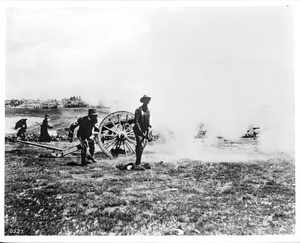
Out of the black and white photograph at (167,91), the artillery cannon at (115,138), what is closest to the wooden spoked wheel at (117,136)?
the artillery cannon at (115,138)

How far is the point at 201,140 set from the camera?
616cm

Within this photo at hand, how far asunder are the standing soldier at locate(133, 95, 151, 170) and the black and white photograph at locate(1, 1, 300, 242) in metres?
0.02

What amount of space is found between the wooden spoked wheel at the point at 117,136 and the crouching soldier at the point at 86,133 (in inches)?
5.0

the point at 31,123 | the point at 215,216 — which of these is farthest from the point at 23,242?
the point at 215,216

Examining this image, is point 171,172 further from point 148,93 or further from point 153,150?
point 148,93

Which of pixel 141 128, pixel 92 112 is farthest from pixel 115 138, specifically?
pixel 92 112

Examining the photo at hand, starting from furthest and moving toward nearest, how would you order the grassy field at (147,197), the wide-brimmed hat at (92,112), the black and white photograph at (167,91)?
the wide-brimmed hat at (92,112) → the black and white photograph at (167,91) → the grassy field at (147,197)

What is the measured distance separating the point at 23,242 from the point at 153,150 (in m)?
2.55

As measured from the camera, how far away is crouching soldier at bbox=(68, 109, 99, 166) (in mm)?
6289

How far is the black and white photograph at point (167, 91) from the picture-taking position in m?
6.11

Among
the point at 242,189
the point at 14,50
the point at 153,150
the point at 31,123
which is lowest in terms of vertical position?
the point at 242,189

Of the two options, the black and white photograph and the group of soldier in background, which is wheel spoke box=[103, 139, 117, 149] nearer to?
the black and white photograph

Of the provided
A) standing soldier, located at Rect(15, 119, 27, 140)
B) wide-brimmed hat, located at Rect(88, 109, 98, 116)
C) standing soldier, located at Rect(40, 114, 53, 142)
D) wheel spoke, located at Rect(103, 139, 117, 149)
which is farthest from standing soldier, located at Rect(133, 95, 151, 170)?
standing soldier, located at Rect(15, 119, 27, 140)

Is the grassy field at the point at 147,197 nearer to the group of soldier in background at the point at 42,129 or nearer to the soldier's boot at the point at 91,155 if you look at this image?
the soldier's boot at the point at 91,155
